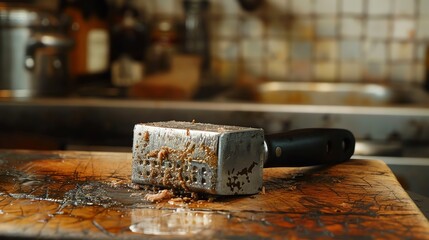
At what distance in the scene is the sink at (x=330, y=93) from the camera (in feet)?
10.3

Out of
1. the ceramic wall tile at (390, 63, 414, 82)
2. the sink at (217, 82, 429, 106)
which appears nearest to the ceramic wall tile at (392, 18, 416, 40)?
the ceramic wall tile at (390, 63, 414, 82)

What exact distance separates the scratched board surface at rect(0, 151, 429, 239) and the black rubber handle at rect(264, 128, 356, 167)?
26mm

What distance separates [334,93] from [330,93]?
0.06 ft

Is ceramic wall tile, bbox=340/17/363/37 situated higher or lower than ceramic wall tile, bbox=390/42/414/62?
higher

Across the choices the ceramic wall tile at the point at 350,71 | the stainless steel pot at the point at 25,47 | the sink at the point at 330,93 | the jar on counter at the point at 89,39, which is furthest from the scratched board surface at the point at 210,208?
the ceramic wall tile at the point at 350,71

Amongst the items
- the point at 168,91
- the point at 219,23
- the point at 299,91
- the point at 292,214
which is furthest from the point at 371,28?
the point at 292,214

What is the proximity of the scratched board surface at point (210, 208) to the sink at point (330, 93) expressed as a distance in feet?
6.54

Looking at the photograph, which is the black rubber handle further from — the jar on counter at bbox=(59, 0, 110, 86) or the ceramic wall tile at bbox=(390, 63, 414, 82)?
the ceramic wall tile at bbox=(390, 63, 414, 82)

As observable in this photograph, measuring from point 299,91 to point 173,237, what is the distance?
254cm

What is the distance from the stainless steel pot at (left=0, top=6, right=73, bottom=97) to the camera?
2368 millimetres

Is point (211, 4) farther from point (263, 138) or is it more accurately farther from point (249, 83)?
point (263, 138)

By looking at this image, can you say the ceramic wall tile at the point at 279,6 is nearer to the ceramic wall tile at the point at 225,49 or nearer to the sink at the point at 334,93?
the ceramic wall tile at the point at 225,49

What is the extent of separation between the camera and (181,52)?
338 centimetres

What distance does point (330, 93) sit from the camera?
321 cm
